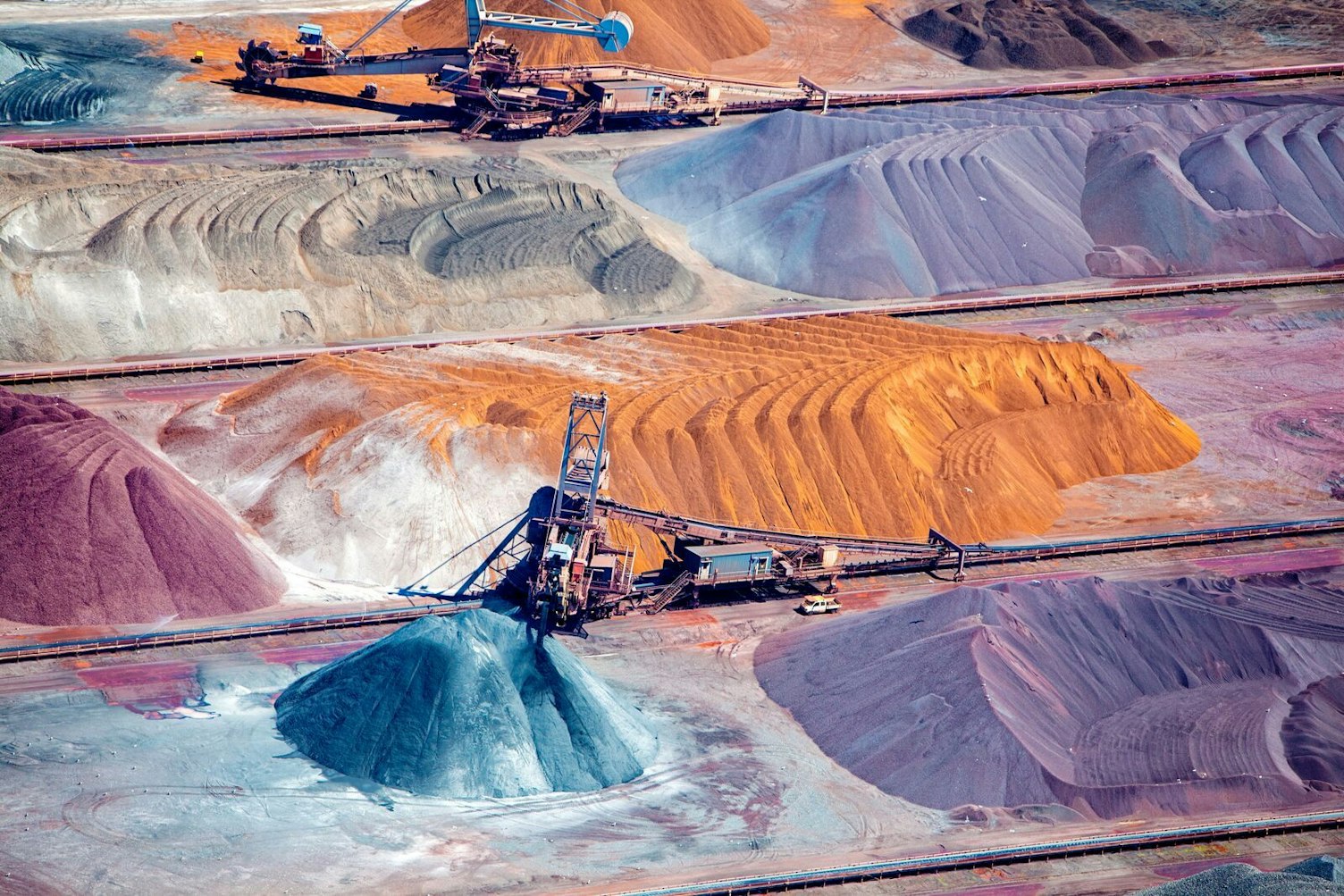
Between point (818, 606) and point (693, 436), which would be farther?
point (693, 436)

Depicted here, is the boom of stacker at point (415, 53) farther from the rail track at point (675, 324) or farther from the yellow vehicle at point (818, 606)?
the yellow vehicle at point (818, 606)

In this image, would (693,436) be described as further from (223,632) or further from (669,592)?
(223,632)

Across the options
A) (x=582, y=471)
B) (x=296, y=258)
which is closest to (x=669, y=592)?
(x=582, y=471)

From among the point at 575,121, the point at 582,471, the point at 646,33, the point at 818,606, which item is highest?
the point at 646,33

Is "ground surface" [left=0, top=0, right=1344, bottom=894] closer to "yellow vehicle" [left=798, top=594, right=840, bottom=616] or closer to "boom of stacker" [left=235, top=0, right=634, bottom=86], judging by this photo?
"yellow vehicle" [left=798, top=594, right=840, bottom=616]

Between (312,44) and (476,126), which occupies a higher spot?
(312,44)

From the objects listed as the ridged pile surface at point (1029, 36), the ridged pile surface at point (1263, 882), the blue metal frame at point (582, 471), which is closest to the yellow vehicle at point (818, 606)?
the blue metal frame at point (582, 471)

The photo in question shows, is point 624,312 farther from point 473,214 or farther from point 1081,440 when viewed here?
point 1081,440

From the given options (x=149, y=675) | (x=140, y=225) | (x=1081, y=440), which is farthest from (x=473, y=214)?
(x=149, y=675)
